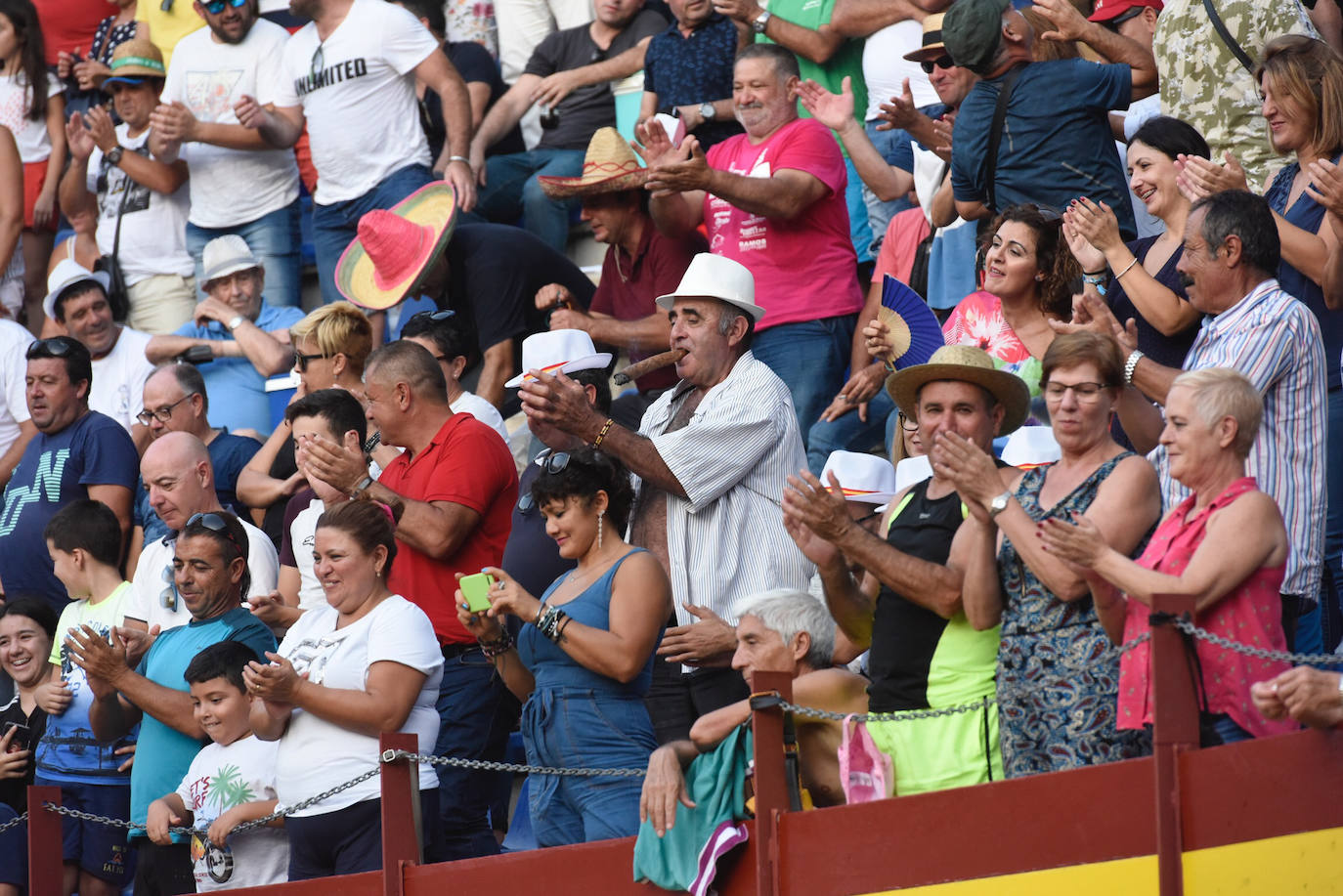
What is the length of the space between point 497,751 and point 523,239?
2.63 meters

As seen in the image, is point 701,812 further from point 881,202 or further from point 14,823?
point 881,202

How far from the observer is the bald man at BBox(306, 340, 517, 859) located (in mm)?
6145

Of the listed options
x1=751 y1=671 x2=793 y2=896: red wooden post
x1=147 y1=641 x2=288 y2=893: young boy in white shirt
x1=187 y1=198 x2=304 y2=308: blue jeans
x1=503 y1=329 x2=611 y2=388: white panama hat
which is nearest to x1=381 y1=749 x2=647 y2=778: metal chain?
x1=751 y1=671 x2=793 y2=896: red wooden post

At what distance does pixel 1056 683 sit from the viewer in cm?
443

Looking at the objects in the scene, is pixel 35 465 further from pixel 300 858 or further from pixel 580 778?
pixel 580 778

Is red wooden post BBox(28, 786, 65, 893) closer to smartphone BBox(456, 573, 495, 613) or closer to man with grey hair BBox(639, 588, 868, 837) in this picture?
smartphone BBox(456, 573, 495, 613)

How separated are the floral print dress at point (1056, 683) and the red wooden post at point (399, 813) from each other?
5.48 feet

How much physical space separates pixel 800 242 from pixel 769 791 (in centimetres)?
309

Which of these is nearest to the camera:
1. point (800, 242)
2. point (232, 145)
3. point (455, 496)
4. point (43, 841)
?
point (43, 841)

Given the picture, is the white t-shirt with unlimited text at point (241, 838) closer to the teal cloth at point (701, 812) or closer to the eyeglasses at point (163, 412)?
the teal cloth at point (701, 812)

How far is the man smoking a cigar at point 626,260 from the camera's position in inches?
294

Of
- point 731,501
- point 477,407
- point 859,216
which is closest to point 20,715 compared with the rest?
point 477,407

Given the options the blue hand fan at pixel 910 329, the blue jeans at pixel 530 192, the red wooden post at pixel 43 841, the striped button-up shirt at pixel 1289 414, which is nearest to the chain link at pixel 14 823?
the red wooden post at pixel 43 841

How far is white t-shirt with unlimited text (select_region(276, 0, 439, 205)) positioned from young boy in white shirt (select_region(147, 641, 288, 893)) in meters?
3.90
